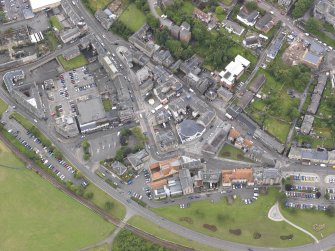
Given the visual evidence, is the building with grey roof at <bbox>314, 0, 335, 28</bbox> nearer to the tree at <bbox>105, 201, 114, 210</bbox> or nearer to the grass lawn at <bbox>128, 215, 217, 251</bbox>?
the grass lawn at <bbox>128, 215, 217, 251</bbox>

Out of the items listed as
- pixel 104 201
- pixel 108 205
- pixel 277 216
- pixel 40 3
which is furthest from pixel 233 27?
pixel 108 205

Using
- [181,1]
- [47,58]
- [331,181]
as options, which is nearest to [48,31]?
[47,58]

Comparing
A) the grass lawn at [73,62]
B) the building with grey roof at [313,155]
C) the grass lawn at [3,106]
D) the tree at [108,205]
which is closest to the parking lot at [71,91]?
the grass lawn at [73,62]

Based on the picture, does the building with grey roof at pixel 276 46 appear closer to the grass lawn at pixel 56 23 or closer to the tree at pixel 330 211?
the tree at pixel 330 211

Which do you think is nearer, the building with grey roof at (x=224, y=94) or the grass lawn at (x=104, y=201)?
the grass lawn at (x=104, y=201)

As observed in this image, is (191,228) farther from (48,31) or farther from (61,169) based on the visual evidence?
(48,31)

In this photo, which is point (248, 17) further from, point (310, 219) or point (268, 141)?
point (310, 219)
